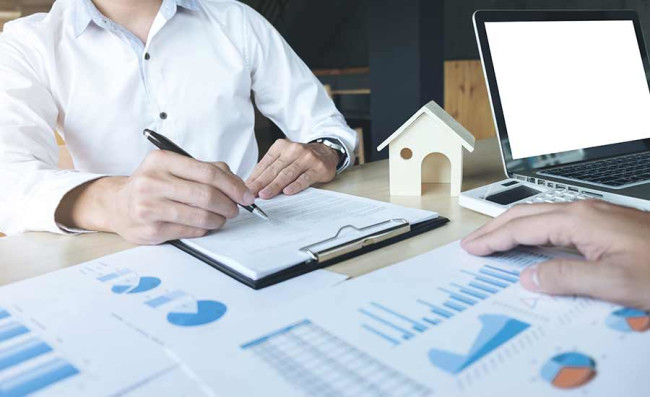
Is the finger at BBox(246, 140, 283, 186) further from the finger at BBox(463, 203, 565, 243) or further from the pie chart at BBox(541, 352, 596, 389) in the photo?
the pie chart at BBox(541, 352, 596, 389)

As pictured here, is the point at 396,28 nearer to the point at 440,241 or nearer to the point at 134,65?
the point at 134,65

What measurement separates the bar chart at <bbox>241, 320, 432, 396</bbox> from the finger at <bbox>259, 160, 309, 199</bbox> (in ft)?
1.42

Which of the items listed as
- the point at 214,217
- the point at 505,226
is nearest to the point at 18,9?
the point at 214,217

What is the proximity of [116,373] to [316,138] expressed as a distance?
77 centimetres

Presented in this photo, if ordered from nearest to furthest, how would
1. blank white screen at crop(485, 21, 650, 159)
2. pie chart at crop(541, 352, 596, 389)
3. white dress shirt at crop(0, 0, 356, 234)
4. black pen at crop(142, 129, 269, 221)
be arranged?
pie chart at crop(541, 352, 596, 389) → black pen at crop(142, 129, 269, 221) → blank white screen at crop(485, 21, 650, 159) → white dress shirt at crop(0, 0, 356, 234)

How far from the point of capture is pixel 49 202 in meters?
0.67

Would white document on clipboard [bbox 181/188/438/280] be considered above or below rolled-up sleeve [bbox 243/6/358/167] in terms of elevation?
below

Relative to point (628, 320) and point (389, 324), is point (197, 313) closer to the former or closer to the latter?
point (389, 324)

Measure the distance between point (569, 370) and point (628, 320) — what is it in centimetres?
10

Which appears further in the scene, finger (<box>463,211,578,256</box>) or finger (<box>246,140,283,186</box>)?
finger (<box>246,140,283,186</box>)

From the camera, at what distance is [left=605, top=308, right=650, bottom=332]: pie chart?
0.37 m

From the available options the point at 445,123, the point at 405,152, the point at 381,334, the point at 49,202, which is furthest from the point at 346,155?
the point at 381,334

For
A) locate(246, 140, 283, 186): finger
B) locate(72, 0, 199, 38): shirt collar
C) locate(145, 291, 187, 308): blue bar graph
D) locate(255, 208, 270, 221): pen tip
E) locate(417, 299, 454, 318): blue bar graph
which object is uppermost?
locate(72, 0, 199, 38): shirt collar

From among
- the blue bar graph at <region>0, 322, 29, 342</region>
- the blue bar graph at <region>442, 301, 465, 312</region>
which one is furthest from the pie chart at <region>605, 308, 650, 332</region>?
the blue bar graph at <region>0, 322, 29, 342</region>
